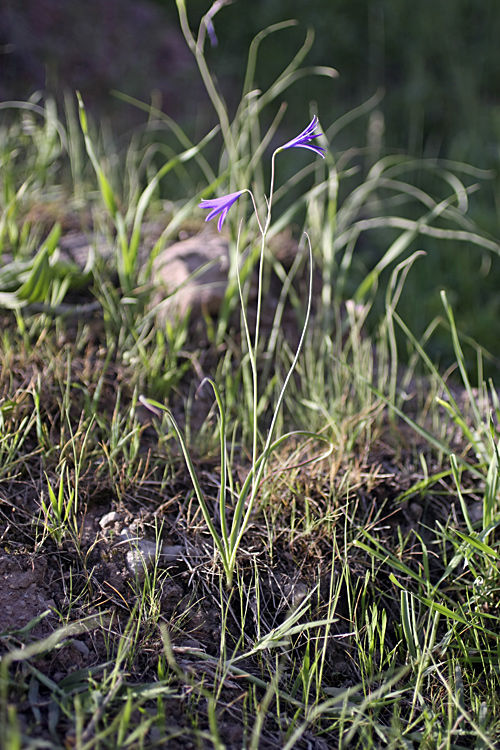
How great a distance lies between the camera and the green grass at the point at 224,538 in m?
1.07

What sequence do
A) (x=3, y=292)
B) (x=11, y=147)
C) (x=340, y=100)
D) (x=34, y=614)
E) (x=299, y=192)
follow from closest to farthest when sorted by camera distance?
1. (x=34, y=614)
2. (x=3, y=292)
3. (x=11, y=147)
4. (x=299, y=192)
5. (x=340, y=100)

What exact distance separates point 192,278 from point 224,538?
0.97m

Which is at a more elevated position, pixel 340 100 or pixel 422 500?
pixel 340 100

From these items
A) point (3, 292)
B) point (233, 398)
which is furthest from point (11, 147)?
point (233, 398)

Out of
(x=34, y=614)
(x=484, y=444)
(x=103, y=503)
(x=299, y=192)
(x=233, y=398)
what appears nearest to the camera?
(x=34, y=614)

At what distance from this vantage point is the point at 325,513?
1471 mm

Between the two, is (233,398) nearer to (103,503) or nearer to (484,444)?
(103,503)

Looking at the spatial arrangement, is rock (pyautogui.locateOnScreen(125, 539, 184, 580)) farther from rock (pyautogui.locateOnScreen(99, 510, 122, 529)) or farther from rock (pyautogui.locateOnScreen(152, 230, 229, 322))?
rock (pyautogui.locateOnScreen(152, 230, 229, 322))

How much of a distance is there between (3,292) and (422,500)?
1278mm

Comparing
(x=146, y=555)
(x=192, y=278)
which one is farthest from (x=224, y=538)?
(x=192, y=278)

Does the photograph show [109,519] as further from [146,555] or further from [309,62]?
[309,62]

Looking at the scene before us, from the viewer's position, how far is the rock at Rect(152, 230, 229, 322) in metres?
1.92

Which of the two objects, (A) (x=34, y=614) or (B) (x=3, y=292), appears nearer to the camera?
(A) (x=34, y=614)

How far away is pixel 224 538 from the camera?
124 cm
